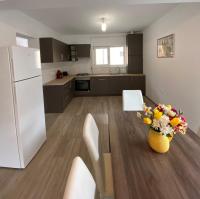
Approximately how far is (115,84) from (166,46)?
2.85 m

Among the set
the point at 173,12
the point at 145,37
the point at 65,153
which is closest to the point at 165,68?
the point at 173,12

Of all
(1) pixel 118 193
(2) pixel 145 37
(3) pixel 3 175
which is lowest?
(3) pixel 3 175

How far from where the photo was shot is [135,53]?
7.39m

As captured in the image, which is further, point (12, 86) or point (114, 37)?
point (114, 37)

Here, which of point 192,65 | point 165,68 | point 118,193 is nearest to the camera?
point 118,193

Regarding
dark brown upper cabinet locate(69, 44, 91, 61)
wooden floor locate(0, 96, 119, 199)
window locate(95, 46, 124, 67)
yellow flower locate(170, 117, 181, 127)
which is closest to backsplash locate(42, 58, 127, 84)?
window locate(95, 46, 124, 67)

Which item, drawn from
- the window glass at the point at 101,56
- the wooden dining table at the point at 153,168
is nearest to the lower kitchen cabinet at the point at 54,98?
the window glass at the point at 101,56

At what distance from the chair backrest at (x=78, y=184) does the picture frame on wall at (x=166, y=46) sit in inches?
155

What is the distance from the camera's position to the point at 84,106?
6.01 m

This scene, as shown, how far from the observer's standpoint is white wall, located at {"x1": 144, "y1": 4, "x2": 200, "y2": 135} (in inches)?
128

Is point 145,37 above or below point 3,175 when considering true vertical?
above

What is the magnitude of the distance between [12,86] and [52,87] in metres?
2.77

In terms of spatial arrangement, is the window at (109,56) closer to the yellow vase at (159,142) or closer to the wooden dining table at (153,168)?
the wooden dining table at (153,168)

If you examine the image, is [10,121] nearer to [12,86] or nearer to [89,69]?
[12,86]
